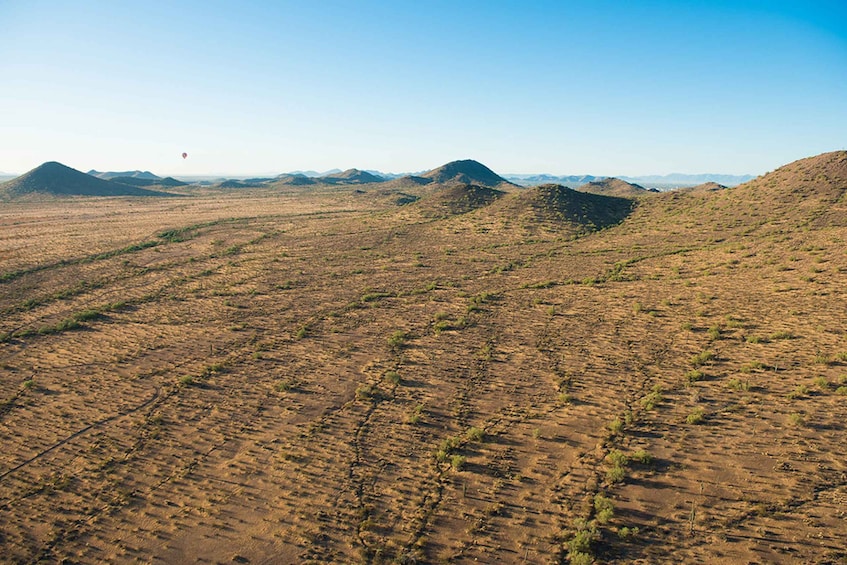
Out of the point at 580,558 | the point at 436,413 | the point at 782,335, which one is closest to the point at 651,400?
the point at 436,413

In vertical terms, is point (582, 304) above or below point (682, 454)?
above

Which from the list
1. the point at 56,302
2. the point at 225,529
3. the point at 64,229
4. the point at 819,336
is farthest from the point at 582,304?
the point at 64,229

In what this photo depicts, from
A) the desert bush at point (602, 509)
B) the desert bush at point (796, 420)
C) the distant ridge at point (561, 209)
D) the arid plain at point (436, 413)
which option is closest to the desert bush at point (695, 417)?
the arid plain at point (436, 413)

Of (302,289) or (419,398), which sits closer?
(419,398)

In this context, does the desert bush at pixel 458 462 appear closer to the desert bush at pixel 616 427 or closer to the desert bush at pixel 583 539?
the desert bush at pixel 583 539

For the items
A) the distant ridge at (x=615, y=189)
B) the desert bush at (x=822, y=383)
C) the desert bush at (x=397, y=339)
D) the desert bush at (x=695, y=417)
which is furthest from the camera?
the distant ridge at (x=615, y=189)

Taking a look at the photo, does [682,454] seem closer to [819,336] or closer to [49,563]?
[819,336]
